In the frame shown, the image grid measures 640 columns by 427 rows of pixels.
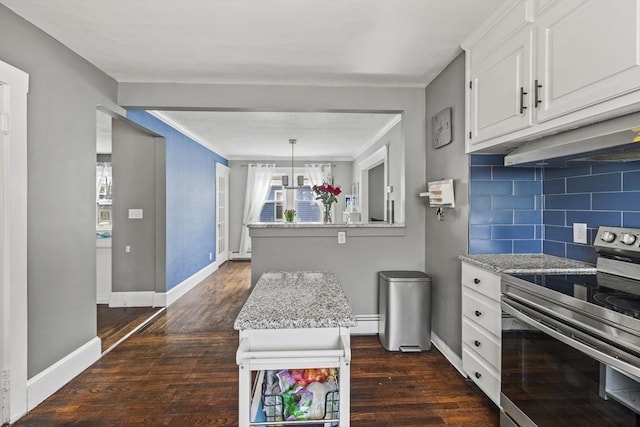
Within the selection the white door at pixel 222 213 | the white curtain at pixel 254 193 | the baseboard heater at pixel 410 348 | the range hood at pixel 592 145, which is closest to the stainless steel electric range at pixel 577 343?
the range hood at pixel 592 145

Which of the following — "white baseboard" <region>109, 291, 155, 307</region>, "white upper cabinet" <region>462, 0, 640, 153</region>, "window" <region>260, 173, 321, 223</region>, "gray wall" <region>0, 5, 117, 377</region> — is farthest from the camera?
"window" <region>260, 173, 321, 223</region>

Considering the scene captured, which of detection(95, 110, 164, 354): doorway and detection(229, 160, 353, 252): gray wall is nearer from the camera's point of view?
detection(95, 110, 164, 354): doorway

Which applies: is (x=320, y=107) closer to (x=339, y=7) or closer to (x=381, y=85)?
(x=381, y=85)

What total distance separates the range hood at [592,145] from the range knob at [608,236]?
0.38 meters

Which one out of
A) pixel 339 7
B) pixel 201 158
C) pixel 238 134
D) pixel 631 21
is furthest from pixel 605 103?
pixel 201 158

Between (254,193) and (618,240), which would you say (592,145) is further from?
(254,193)

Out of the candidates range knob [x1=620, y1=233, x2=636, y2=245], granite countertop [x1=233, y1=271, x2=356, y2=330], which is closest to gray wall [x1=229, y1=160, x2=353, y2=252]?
granite countertop [x1=233, y1=271, x2=356, y2=330]

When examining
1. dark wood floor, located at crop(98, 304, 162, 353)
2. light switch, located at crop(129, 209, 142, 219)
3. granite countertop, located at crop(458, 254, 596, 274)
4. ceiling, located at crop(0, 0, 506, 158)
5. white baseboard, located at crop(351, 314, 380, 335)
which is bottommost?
dark wood floor, located at crop(98, 304, 162, 353)

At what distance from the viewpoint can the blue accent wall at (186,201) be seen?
4.47 meters

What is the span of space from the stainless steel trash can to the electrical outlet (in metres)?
1.17

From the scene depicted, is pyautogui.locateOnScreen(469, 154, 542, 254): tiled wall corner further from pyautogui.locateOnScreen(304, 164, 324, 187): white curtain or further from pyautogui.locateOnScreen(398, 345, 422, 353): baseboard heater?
pyautogui.locateOnScreen(304, 164, 324, 187): white curtain

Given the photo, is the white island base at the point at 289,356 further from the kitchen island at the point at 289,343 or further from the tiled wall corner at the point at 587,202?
the tiled wall corner at the point at 587,202

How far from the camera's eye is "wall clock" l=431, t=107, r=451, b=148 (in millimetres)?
2760

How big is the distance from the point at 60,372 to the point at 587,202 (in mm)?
3610
